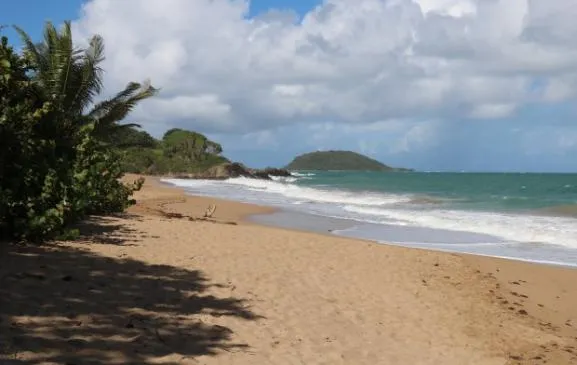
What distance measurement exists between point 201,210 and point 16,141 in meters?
15.3

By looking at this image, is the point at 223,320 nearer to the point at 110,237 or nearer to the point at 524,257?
the point at 110,237

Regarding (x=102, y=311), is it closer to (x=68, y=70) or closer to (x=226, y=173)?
(x=68, y=70)

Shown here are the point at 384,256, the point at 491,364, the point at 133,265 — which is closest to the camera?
the point at 491,364

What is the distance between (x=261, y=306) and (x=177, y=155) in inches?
3501

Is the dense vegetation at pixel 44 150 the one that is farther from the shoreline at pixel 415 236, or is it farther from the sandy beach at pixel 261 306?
the shoreline at pixel 415 236

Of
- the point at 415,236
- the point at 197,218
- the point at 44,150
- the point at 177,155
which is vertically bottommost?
the point at 415,236

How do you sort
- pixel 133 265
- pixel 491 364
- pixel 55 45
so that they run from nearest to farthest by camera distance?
pixel 491 364 < pixel 133 265 < pixel 55 45

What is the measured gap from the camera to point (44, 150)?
29.0ft

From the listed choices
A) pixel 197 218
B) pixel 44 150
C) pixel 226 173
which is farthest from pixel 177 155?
pixel 44 150

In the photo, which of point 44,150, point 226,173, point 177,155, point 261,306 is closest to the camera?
point 261,306

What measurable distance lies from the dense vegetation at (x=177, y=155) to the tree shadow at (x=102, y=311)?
66.7 m

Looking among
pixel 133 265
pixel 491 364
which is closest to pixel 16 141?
pixel 133 265

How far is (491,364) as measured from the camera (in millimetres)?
6004

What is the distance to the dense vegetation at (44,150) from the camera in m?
7.68
